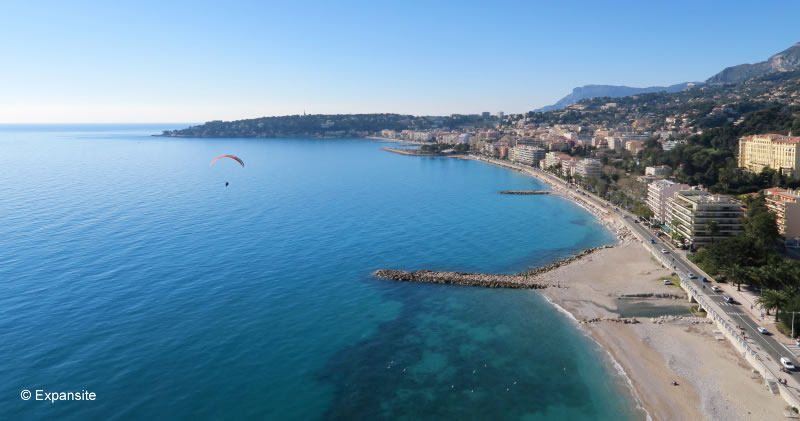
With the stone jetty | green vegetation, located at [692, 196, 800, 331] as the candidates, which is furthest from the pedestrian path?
the stone jetty

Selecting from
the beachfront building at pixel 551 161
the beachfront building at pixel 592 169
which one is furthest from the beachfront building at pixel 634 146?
the beachfront building at pixel 592 169

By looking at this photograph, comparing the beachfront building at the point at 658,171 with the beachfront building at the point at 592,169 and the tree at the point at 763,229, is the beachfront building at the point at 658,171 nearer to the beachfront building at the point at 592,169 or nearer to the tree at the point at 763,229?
the beachfront building at the point at 592,169

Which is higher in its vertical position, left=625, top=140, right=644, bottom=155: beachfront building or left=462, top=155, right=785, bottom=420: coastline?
left=625, top=140, right=644, bottom=155: beachfront building

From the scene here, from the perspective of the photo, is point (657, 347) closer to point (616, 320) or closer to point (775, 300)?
point (616, 320)

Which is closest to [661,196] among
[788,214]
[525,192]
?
[788,214]

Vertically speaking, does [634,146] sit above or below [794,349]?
above

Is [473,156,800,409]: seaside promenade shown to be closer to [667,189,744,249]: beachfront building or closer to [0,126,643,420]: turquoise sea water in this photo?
[667,189,744,249]: beachfront building
